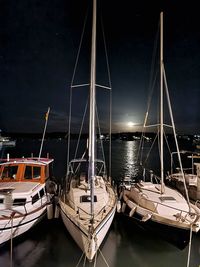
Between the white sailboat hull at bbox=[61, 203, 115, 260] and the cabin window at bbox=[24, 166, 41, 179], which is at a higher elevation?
the cabin window at bbox=[24, 166, 41, 179]

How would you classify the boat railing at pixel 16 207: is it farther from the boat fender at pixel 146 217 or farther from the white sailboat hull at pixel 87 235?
the boat fender at pixel 146 217

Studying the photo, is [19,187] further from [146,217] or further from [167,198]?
[167,198]

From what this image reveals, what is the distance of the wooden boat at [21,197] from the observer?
9367 millimetres

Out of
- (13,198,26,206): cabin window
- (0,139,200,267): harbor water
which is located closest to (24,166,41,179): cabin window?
(13,198,26,206): cabin window

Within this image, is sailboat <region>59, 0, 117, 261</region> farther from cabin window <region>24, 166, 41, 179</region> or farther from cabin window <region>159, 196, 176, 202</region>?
cabin window <region>159, 196, 176, 202</region>

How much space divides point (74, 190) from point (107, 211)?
285 cm

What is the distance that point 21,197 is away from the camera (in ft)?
33.8

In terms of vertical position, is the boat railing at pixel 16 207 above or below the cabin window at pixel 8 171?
below

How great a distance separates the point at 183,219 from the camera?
9.41 metres

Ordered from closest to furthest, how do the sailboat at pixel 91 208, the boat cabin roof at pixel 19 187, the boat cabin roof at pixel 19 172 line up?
1. the sailboat at pixel 91 208
2. the boat cabin roof at pixel 19 187
3. the boat cabin roof at pixel 19 172

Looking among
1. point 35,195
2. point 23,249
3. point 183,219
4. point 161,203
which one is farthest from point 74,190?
point 183,219

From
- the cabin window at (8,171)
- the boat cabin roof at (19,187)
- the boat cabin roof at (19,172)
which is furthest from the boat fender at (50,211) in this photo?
the cabin window at (8,171)

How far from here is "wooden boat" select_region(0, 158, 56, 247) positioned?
937cm

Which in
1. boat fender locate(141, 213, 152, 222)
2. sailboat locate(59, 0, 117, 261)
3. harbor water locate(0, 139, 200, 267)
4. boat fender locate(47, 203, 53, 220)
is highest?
sailboat locate(59, 0, 117, 261)
